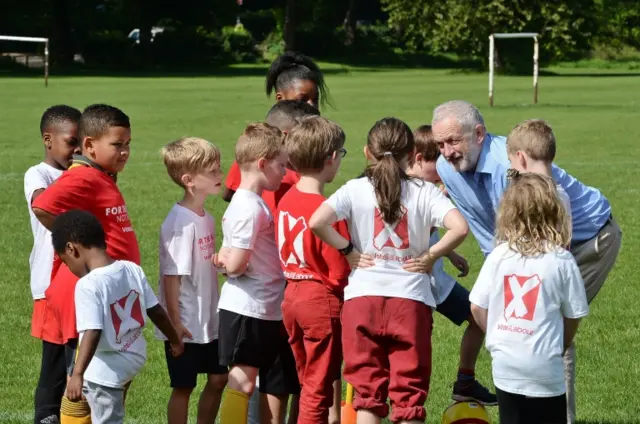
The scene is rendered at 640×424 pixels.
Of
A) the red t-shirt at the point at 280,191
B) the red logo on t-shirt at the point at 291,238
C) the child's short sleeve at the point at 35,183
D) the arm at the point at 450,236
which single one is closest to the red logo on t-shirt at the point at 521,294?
the arm at the point at 450,236

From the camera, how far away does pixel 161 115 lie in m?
31.6

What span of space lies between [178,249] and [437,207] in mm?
1296

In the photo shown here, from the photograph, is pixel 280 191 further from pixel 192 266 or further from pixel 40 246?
pixel 40 246

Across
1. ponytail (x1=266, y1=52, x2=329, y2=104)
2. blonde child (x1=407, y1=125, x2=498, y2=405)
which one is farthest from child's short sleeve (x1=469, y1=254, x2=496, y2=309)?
ponytail (x1=266, y1=52, x2=329, y2=104)

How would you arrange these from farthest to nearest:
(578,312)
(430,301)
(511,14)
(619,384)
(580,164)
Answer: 1. (511,14)
2. (580,164)
3. (619,384)
4. (430,301)
5. (578,312)

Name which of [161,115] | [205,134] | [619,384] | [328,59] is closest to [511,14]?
[328,59]

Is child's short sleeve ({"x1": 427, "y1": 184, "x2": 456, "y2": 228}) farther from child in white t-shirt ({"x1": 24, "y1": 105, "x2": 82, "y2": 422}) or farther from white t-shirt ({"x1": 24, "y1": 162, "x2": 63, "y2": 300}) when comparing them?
white t-shirt ({"x1": 24, "y1": 162, "x2": 63, "y2": 300})

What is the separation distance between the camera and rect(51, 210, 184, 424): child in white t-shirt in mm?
4832

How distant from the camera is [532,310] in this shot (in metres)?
4.77

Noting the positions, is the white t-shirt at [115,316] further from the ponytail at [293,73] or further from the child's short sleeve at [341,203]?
the ponytail at [293,73]

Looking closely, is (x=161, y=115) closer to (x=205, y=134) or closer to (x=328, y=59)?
(x=205, y=134)

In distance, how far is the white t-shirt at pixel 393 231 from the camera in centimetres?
520

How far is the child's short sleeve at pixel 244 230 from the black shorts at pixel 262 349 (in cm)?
36

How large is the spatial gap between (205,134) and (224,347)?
21.1m
